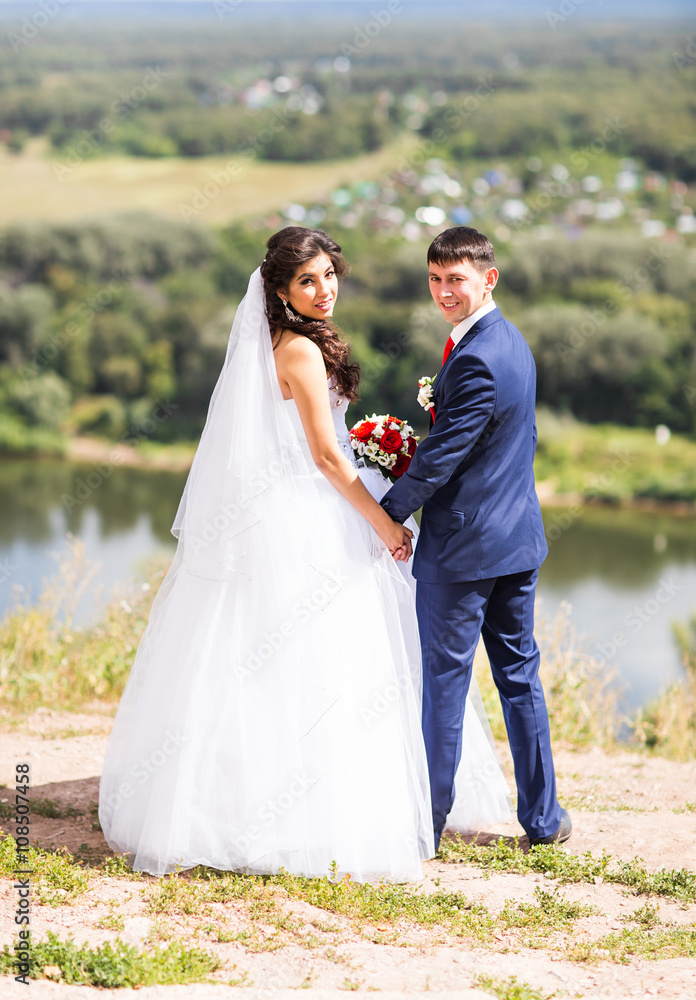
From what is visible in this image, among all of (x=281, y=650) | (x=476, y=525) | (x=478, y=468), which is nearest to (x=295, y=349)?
(x=478, y=468)

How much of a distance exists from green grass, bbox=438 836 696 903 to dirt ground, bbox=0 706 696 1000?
0.13 feet

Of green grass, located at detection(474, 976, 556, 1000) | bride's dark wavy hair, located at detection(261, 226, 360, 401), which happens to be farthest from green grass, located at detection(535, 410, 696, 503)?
green grass, located at detection(474, 976, 556, 1000)

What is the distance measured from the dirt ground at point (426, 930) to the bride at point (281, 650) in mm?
225

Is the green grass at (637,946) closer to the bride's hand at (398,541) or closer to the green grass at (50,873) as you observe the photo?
the bride's hand at (398,541)

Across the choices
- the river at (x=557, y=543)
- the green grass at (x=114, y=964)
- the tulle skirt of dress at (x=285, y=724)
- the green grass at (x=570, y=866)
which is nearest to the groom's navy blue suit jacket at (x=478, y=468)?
the tulle skirt of dress at (x=285, y=724)

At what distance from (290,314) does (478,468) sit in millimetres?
808

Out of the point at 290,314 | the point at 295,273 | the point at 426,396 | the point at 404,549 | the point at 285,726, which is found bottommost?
the point at 285,726

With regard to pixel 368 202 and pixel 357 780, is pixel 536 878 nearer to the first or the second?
pixel 357 780

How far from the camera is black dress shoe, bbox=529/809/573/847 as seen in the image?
11.2 ft

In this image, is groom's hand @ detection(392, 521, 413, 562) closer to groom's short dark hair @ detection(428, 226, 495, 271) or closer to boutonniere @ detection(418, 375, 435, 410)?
boutonniere @ detection(418, 375, 435, 410)

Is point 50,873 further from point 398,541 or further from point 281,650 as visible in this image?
point 398,541

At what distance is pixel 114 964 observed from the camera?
2.45m

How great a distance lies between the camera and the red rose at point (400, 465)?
3.38 metres

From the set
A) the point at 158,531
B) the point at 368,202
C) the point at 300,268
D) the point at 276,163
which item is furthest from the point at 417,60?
the point at 300,268
